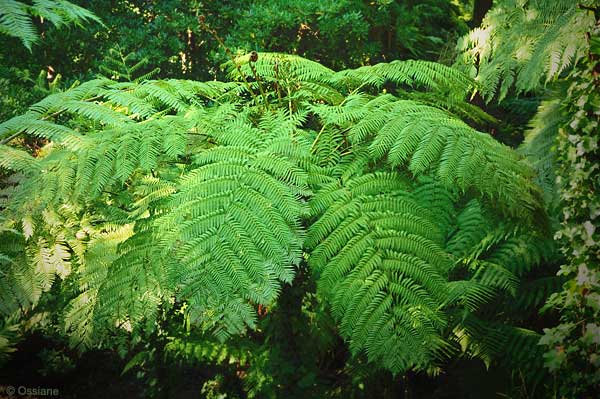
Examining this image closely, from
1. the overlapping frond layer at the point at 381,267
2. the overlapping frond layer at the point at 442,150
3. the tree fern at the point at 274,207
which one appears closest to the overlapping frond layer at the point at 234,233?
the tree fern at the point at 274,207

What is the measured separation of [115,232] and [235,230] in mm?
1010

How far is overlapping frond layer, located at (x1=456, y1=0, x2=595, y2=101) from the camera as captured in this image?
6.97 ft

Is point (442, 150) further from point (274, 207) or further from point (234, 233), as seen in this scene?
point (234, 233)

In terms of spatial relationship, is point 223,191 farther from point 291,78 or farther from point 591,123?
point 591,123

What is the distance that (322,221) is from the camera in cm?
194

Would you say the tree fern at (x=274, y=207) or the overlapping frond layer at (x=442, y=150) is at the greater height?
the overlapping frond layer at (x=442, y=150)

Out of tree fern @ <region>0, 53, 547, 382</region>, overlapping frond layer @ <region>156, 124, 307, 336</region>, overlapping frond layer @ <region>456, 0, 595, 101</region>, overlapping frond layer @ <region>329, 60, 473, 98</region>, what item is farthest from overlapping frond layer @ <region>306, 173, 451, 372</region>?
overlapping frond layer @ <region>456, 0, 595, 101</region>

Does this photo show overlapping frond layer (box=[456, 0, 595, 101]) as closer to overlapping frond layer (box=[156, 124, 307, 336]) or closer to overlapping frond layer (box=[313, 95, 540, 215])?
overlapping frond layer (box=[313, 95, 540, 215])

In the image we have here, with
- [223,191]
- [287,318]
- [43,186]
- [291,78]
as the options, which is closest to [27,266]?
[43,186]

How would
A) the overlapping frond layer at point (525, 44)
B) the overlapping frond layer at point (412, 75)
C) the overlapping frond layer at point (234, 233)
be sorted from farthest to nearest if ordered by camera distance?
the overlapping frond layer at point (412, 75) → the overlapping frond layer at point (525, 44) → the overlapping frond layer at point (234, 233)

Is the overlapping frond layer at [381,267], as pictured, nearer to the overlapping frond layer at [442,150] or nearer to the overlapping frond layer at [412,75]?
the overlapping frond layer at [442,150]

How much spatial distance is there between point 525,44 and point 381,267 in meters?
1.57

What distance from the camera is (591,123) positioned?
1647mm

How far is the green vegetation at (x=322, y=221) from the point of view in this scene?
Answer: 1.71 metres
